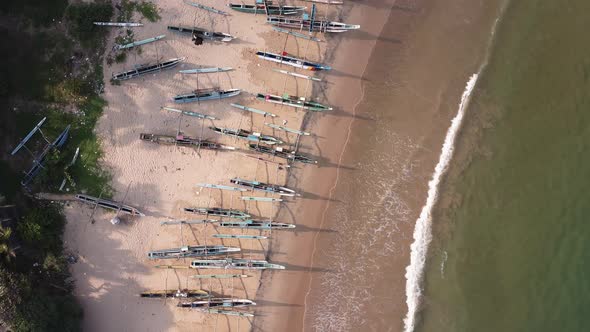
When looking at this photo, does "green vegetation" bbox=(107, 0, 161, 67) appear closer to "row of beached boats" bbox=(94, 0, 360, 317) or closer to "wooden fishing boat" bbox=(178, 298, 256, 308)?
"row of beached boats" bbox=(94, 0, 360, 317)

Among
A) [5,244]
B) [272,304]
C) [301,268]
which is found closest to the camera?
[5,244]

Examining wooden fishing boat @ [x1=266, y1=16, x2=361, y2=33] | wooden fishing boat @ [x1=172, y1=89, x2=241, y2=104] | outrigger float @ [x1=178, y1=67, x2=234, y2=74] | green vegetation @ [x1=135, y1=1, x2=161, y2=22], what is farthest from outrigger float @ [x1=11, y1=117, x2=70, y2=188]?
wooden fishing boat @ [x1=266, y1=16, x2=361, y2=33]

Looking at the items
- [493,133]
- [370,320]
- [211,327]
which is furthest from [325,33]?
[211,327]

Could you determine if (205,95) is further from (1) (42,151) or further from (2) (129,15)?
(1) (42,151)

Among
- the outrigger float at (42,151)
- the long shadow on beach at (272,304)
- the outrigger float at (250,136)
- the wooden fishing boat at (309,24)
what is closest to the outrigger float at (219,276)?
the long shadow on beach at (272,304)

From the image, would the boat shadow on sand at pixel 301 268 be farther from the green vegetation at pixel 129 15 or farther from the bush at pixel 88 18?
the bush at pixel 88 18

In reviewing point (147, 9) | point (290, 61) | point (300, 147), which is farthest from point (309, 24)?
point (147, 9)
